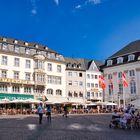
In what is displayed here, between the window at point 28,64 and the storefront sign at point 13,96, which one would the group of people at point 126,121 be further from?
the window at point 28,64

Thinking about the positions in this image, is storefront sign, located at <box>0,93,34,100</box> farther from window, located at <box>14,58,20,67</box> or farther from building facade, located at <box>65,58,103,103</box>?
building facade, located at <box>65,58,103,103</box>

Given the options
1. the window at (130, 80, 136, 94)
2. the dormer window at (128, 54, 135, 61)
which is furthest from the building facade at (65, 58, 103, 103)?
the dormer window at (128, 54, 135, 61)

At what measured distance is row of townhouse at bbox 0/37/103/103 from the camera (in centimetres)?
5785

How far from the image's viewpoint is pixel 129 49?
69.6 m

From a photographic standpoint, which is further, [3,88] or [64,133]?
[3,88]

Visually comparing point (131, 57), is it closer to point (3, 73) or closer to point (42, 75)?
point (42, 75)

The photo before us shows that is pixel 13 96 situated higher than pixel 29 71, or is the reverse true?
pixel 29 71

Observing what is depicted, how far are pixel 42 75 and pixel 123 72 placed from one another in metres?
18.1

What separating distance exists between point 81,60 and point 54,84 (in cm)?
1405

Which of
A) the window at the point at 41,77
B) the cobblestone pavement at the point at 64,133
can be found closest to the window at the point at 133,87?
the window at the point at 41,77

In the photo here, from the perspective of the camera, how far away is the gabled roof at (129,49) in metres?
67.5

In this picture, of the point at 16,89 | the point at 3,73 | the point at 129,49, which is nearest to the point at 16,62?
the point at 3,73

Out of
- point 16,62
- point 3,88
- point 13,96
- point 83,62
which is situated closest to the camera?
point 3,88

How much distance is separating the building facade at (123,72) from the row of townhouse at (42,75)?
363cm
